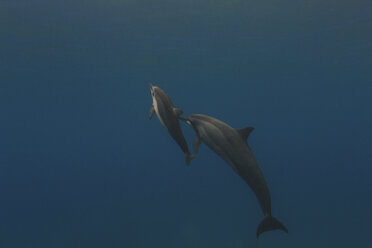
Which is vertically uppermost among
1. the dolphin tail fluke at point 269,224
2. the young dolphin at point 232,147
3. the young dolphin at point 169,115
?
the young dolphin at point 169,115

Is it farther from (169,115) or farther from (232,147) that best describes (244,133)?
(169,115)

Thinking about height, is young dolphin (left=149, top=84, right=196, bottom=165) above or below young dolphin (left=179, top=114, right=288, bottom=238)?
above

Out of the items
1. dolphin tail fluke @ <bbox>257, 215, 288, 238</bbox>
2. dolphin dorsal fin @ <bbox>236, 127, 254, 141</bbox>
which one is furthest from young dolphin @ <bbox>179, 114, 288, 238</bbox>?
dolphin tail fluke @ <bbox>257, 215, 288, 238</bbox>

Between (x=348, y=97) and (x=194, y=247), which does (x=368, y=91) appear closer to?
(x=348, y=97)

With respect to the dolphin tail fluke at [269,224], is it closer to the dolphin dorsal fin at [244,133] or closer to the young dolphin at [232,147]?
the young dolphin at [232,147]

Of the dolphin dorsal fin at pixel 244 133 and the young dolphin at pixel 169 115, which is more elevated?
the young dolphin at pixel 169 115

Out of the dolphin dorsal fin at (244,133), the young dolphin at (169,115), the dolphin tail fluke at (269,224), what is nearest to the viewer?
the young dolphin at (169,115)

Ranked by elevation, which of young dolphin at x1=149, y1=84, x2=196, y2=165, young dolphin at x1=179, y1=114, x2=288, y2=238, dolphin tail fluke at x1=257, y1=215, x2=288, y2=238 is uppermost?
young dolphin at x1=149, y1=84, x2=196, y2=165

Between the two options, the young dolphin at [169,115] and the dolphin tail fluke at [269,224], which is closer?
the young dolphin at [169,115]

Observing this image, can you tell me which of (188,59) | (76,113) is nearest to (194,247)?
(188,59)

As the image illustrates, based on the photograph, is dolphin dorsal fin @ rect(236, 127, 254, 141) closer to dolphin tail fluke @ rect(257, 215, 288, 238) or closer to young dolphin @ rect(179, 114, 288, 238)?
young dolphin @ rect(179, 114, 288, 238)

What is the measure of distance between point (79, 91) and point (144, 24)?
864 inches

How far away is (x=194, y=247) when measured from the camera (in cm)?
2027

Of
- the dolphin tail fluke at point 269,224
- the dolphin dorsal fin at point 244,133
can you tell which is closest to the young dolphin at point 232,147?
the dolphin dorsal fin at point 244,133
